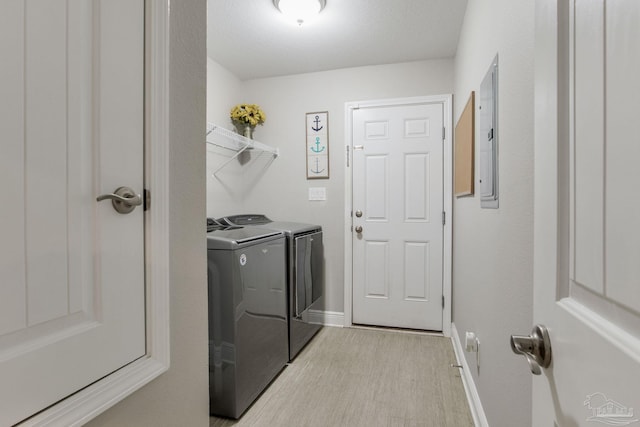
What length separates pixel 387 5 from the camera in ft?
A: 6.93

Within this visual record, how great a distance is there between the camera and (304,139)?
3197mm

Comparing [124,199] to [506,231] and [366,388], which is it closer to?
[506,231]

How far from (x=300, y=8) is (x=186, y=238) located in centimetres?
181

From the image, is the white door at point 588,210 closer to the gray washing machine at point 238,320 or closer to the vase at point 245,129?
the gray washing machine at point 238,320

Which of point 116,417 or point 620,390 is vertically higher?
point 620,390

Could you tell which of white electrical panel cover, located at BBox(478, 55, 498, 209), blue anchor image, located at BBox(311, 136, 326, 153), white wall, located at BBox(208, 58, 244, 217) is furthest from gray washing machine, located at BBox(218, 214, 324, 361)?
white electrical panel cover, located at BBox(478, 55, 498, 209)

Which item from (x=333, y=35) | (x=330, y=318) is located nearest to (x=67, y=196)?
(x=333, y=35)

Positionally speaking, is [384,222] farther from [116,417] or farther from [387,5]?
[116,417]

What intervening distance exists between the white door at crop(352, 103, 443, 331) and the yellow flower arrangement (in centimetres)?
93

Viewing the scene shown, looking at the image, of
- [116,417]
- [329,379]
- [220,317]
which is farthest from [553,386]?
[329,379]

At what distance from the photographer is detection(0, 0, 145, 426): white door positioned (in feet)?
1.70

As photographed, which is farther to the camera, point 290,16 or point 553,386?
point 290,16

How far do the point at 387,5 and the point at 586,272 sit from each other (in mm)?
2190

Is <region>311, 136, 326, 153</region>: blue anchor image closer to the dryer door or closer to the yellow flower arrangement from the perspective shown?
the yellow flower arrangement
